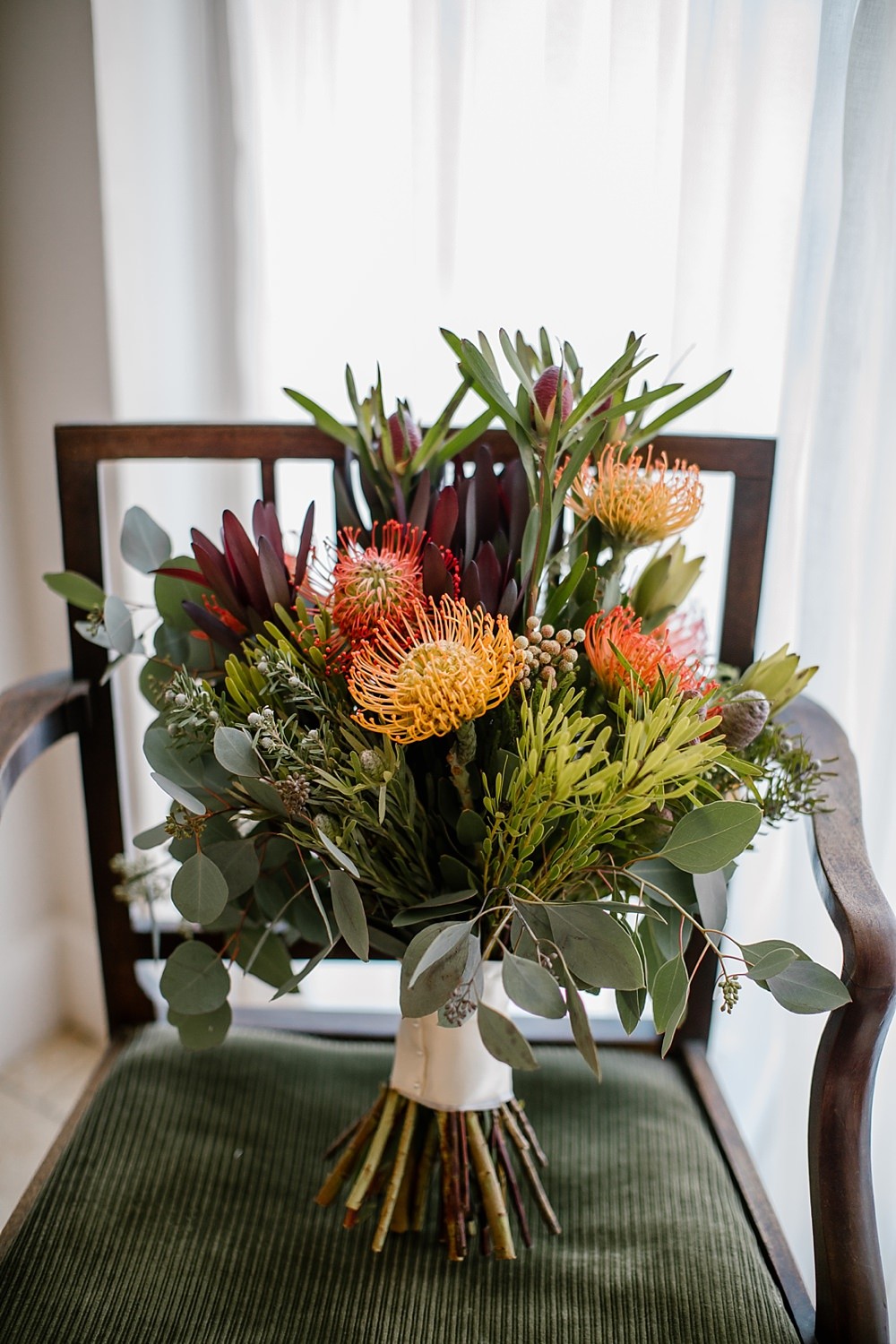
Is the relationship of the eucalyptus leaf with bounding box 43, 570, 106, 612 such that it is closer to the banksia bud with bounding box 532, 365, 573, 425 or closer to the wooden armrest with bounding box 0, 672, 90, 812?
the wooden armrest with bounding box 0, 672, 90, 812

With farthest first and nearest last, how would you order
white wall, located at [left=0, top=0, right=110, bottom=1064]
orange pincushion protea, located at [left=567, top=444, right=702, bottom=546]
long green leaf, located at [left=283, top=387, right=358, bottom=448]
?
1. white wall, located at [left=0, top=0, right=110, bottom=1064]
2. long green leaf, located at [left=283, top=387, right=358, bottom=448]
3. orange pincushion protea, located at [left=567, top=444, right=702, bottom=546]

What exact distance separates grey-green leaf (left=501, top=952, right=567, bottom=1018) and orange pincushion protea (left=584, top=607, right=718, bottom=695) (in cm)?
15

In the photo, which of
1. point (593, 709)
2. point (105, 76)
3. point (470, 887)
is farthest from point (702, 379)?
point (105, 76)

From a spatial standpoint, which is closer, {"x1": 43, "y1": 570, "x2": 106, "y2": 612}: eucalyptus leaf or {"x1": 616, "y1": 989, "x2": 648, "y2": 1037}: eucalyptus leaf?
{"x1": 616, "y1": 989, "x2": 648, "y2": 1037}: eucalyptus leaf

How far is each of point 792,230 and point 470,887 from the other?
639 mm

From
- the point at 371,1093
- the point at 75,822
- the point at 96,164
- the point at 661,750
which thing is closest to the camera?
the point at 661,750

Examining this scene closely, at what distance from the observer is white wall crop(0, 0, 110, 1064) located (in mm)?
1015

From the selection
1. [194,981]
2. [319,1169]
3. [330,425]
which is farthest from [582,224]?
[319,1169]

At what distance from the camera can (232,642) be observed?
59 cm

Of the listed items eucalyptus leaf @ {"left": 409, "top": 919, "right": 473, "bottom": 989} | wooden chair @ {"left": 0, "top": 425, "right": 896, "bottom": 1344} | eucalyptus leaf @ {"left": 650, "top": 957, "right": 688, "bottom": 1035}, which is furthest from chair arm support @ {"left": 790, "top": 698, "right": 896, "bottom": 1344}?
eucalyptus leaf @ {"left": 409, "top": 919, "right": 473, "bottom": 989}

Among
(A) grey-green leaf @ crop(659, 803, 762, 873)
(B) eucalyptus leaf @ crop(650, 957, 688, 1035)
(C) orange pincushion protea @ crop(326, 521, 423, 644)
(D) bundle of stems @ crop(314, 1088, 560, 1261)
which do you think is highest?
(C) orange pincushion protea @ crop(326, 521, 423, 644)

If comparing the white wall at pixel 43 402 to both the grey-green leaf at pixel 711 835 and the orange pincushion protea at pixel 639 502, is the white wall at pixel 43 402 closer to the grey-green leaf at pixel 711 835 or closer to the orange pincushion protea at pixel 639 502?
the orange pincushion protea at pixel 639 502

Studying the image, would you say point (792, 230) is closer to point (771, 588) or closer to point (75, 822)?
point (771, 588)

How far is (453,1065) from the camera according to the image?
65 cm
